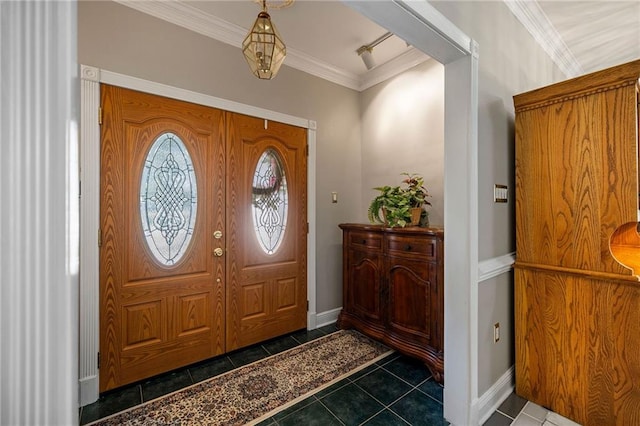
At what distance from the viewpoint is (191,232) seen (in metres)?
2.26

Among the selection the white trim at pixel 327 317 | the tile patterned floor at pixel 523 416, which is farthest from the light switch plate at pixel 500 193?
the white trim at pixel 327 317

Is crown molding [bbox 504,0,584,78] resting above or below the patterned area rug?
above

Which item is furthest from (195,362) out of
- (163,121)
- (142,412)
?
(163,121)

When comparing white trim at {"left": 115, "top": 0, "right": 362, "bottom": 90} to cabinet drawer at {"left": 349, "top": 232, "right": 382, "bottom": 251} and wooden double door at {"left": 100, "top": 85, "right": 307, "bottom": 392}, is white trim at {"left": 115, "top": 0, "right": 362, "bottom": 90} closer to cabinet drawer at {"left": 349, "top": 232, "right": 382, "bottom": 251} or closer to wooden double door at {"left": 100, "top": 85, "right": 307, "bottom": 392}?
wooden double door at {"left": 100, "top": 85, "right": 307, "bottom": 392}

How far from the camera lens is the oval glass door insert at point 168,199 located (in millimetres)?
2088

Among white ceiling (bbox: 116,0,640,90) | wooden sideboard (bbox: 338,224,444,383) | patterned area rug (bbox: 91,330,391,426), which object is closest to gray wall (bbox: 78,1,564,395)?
white ceiling (bbox: 116,0,640,90)

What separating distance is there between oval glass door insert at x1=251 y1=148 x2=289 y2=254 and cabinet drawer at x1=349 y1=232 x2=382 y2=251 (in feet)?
2.34

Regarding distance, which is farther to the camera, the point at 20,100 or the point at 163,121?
the point at 163,121

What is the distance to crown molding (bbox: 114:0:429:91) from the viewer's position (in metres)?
2.08

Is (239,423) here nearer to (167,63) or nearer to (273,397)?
(273,397)

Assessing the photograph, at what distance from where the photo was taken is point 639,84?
1.50m

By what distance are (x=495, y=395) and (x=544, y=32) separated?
2825 millimetres

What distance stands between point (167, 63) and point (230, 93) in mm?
504

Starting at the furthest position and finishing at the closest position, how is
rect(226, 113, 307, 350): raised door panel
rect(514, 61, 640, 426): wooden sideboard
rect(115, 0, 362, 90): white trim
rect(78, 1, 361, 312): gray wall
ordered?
rect(226, 113, 307, 350): raised door panel
rect(115, 0, 362, 90): white trim
rect(78, 1, 361, 312): gray wall
rect(514, 61, 640, 426): wooden sideboard
